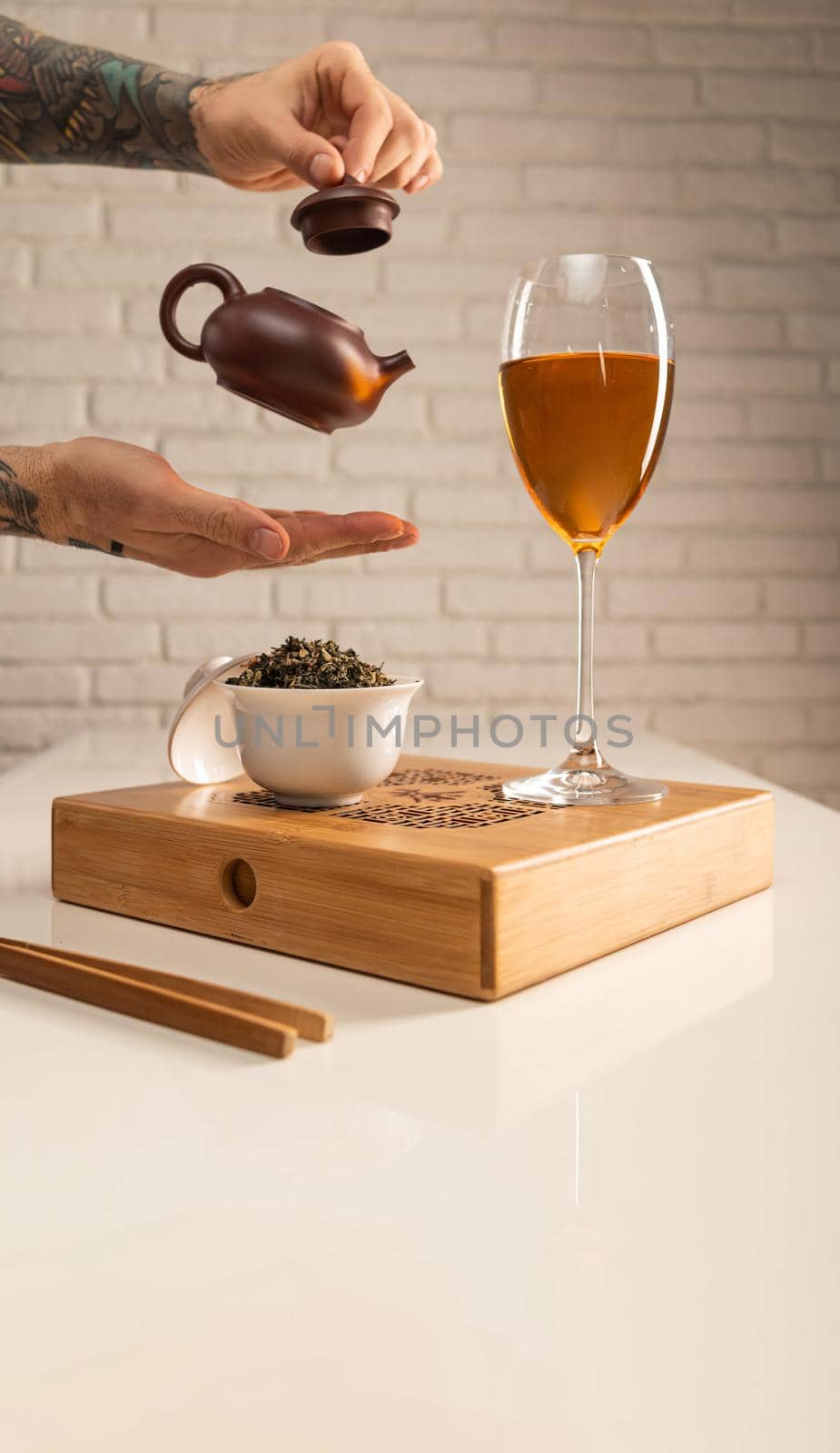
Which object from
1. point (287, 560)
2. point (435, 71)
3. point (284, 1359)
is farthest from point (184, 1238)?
point (435, 71)

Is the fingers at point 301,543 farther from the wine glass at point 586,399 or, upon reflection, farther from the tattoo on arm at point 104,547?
the wine glass at point 586,399

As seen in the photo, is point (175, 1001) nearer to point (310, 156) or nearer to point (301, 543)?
point (301, 543)

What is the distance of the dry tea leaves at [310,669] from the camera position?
30.3 inches

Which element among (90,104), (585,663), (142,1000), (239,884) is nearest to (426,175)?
(90,104)

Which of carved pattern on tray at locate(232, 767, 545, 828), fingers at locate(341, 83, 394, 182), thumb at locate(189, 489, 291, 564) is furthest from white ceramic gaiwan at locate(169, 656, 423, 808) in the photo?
fingers at locate(341, 83, 394, 182)

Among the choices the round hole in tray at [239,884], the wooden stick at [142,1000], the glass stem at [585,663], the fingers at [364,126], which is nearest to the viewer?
the wooden stick at [142,1000]

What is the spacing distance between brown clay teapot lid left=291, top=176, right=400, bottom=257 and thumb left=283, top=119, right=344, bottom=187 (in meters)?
0.09

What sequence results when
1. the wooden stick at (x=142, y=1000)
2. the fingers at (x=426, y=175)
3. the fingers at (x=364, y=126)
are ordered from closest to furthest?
the wooden stick at (x=142, y=1000) < the fingers at (x=364, y=126) < the fingers at (x=426, y=175)

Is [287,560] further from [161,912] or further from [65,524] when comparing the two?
[161,912]

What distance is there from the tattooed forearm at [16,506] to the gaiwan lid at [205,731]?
31 cm

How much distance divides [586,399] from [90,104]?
85 cm

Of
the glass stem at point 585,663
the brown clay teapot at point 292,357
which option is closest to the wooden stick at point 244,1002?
the glass stem at point 585,663

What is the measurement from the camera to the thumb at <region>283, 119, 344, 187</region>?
96 cm

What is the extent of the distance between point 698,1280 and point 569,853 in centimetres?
30
